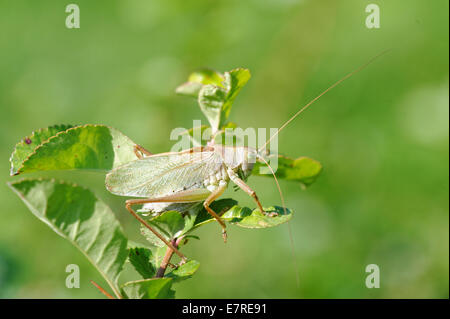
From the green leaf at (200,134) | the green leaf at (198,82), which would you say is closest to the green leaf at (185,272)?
the green leaf at (200,134)

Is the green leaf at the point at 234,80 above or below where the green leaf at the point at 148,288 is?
above

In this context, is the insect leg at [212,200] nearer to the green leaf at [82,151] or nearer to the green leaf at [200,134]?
the green leaf at [200,134]

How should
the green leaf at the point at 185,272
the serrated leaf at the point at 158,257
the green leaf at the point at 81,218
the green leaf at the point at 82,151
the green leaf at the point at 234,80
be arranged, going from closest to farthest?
the green leaf at the point at 81,218, the green leaf at the point at 185,272, the green leaf at the point at 82,151, the serrated leaf at the point at 158,257, the green leaf at the point at 234,80

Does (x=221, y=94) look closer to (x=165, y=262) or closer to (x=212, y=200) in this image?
(x=212, y=200)

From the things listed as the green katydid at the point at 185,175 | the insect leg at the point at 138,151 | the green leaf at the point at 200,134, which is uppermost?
the green leaf at the point at 200,134

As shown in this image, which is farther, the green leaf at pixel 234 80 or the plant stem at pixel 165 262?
the green leaf at pixel 234 80

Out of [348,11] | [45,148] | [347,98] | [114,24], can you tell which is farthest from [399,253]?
[114,24]
